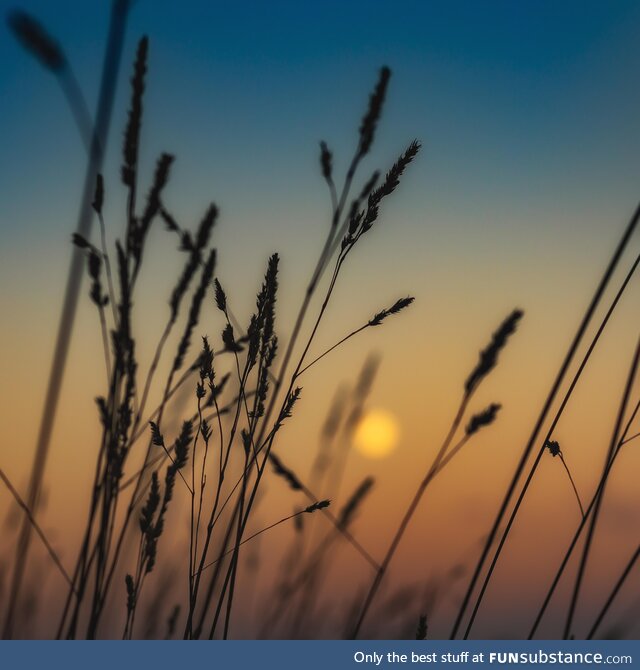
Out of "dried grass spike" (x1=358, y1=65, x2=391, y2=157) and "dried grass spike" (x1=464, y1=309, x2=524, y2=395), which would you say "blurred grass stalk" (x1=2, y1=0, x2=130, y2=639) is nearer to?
"dried grass spike" (x1=358, y1=65, x2=391, y2=157)

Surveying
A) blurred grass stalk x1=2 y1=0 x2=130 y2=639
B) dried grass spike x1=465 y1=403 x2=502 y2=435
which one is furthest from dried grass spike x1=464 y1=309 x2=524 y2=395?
blurred grass stalk x1=2 y1=0 x2=130 y2=639

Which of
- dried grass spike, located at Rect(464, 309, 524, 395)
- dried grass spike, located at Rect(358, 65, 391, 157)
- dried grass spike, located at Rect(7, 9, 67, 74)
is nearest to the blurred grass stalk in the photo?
dried grass spike, located at Rect(7, 9, 67, 74)

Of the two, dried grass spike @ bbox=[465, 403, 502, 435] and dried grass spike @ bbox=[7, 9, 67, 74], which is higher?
dried grass spike @ bbox=[7, 9, 67, 74]

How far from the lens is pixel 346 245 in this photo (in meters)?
1.23

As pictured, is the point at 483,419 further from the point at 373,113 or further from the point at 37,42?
the point at 37,42

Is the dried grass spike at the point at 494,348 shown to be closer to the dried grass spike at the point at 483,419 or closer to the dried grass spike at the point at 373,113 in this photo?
the dried grass spike at the point at 483,419

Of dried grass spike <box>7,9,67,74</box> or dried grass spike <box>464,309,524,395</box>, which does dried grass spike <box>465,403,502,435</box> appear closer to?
dried grass spike <box>464,309,524,395</box>

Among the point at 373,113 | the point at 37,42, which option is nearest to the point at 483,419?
the point at 373,113

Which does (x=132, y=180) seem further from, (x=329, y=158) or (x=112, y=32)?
(x=329, y=158)

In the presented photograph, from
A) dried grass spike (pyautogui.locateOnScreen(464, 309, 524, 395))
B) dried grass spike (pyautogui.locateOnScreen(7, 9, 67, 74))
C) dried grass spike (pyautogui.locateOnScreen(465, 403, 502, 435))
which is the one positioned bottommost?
dried grass spike (pyautogui.locateOnScreen(465, 403, 502, 435))

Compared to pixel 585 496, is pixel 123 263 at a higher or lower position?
higher

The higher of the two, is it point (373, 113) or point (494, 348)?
point (373, 113)

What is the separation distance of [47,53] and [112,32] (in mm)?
121
